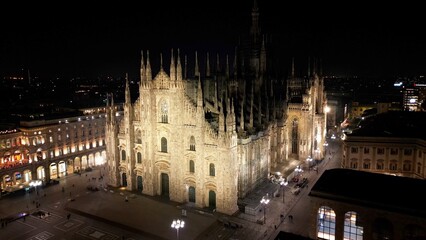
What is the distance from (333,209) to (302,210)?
20979 mm

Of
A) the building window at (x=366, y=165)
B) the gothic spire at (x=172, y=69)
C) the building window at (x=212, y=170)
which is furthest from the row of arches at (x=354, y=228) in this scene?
the building window at (x=366, y=165)

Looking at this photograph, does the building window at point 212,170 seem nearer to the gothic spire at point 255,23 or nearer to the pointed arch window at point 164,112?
the pointed arch window at point 164,112

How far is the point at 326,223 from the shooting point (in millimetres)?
39281

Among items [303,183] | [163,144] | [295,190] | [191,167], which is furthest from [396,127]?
[163,144]

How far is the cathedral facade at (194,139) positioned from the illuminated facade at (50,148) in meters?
15.4

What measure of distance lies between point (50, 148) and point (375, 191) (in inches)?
2619

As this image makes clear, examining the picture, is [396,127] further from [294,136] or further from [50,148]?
[50,148]

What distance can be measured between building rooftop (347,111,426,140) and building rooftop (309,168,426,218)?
97.2ft

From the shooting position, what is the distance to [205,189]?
195 feet

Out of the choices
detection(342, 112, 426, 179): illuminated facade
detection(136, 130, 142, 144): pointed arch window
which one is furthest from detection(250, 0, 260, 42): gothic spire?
detection(136, 130, 142, 144): pointed arch window

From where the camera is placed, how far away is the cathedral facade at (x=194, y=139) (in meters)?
57.5

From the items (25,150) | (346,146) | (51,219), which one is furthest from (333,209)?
(25,150)

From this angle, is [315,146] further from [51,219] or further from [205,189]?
[51,219]

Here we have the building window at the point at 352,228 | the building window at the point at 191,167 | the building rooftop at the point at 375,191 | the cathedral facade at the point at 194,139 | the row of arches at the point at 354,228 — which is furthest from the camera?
the building window at the point at 191,167
